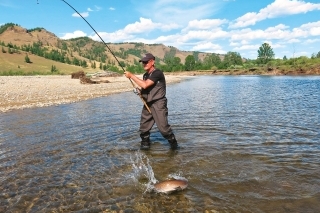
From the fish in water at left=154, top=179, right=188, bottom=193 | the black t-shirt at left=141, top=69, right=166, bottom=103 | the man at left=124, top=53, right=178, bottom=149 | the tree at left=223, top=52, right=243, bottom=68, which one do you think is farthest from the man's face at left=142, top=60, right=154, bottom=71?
A: the tree at left=223, top=52, right=243, bottom=68

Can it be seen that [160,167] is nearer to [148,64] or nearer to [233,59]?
[148,64]

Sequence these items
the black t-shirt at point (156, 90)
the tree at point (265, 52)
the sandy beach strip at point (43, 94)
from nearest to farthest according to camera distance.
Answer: the black t-shirt at point (156, 90)
the sandy beach strip at point (43, 94)
the tree at point (265, 52)

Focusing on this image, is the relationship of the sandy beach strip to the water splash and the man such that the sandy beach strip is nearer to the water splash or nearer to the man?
the man

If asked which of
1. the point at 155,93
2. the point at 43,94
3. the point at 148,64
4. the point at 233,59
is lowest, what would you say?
the point at 43,94

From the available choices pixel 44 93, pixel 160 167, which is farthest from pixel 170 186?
Result: pixel 44 93

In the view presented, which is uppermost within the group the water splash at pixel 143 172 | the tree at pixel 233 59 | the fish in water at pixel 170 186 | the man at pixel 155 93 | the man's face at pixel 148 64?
the tree at pixel 233 59

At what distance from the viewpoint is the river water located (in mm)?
5223

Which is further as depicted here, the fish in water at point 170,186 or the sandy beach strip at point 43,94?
the sandy beach strip at point 43,94

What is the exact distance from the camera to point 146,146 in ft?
29.5

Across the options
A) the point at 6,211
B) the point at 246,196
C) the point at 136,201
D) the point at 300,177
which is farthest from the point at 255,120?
the point at 6,211

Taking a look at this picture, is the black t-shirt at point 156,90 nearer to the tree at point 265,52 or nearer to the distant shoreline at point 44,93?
the distant shoreline at point 44,93

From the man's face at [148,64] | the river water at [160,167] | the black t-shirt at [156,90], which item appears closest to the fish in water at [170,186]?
the river water at [160,167]

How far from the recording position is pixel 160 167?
725cm

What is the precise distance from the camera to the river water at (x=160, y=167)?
206 inches
